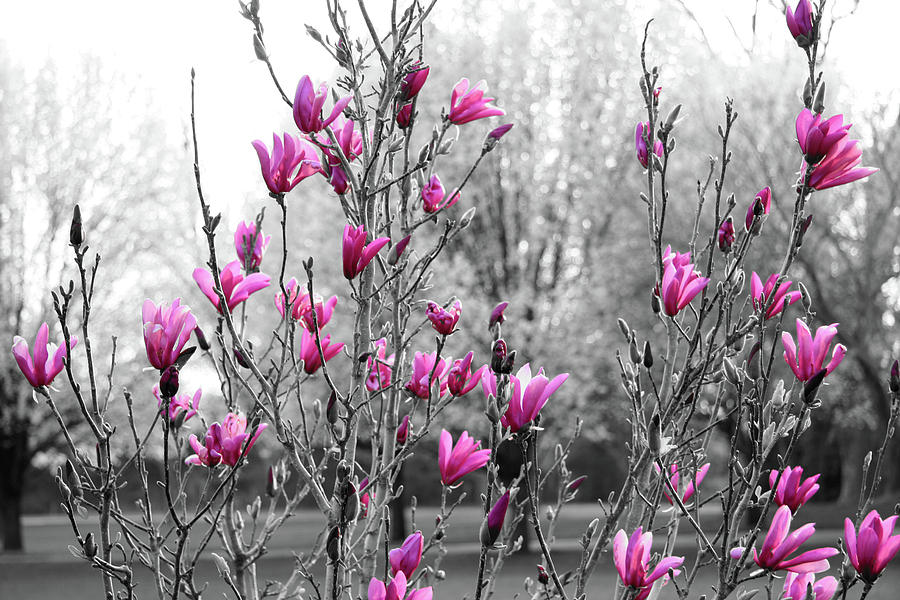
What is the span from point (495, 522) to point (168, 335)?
1.94 feet

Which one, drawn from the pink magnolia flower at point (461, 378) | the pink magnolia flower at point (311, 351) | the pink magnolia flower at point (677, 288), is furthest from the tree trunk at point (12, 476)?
the pink magnolia flower at point (677, 288)

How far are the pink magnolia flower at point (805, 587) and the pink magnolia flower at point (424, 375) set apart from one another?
2.51 feet

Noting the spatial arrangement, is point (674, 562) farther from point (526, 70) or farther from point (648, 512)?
point (526, 70)

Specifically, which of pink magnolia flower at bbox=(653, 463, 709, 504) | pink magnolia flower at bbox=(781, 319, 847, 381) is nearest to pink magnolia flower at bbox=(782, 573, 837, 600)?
pink magnolia flower at bbox=(653, 463, 709, 504)

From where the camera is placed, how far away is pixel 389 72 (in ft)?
5.68

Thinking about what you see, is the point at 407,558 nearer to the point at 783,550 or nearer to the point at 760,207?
the point at 783,550

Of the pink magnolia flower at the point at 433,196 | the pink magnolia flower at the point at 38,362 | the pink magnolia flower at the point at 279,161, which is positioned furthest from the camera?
the pink magnolia flower at the point at 433,196

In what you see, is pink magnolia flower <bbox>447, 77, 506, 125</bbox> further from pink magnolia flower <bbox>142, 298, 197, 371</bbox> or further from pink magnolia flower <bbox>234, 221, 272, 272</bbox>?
pink magnolia flower <bbox>142, 298, 197, 371</bbox>

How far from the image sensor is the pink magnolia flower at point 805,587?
1497mm

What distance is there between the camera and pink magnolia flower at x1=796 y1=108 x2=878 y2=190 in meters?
1.48

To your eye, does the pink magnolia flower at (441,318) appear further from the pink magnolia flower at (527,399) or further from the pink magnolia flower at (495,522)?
the pink magnolia flower at (495,522)

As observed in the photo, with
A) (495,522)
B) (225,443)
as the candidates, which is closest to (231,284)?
(225,443)

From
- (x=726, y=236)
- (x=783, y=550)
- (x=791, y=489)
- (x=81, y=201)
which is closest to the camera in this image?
(x=783, y=550)

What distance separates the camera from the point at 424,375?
187 cm
